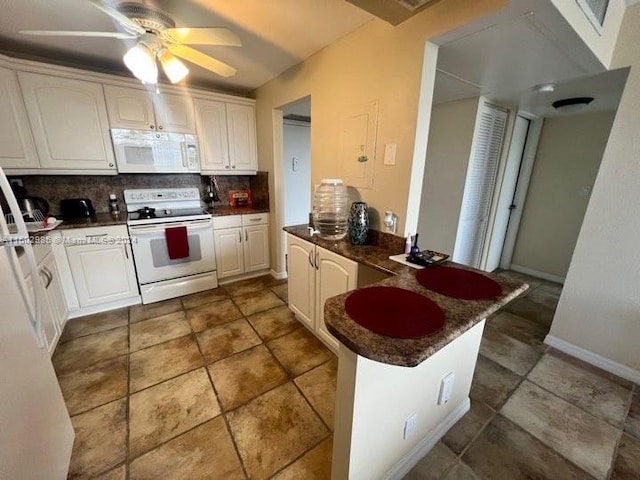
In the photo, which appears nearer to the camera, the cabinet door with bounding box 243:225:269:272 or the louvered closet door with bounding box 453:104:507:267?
the louvered closet door with bounding box 453:104:507:267

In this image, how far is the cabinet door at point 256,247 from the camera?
3.29m

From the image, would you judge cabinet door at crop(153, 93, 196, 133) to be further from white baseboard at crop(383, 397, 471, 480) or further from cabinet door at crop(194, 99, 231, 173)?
white baseboard at crop(383, 397, 471, 480)

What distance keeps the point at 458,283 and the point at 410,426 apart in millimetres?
711

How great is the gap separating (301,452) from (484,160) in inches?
124

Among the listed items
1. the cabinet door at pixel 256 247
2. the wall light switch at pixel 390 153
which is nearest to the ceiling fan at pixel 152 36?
the wall light switch at pixel 390 153

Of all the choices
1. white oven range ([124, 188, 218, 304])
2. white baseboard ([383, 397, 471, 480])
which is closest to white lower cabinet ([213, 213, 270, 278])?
white oven range ([124, 188, 218, 304])

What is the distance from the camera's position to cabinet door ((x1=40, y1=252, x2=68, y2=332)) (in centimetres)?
202

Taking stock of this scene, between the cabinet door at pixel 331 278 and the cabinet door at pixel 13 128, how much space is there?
2.68m

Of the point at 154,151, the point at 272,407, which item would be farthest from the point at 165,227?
the point at 272,407

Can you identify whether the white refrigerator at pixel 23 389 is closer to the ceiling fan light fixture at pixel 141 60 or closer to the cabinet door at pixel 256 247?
the ceiling fan light fixture at pixel 141 60

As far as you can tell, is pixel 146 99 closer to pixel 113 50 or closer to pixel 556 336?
pixel 113 50

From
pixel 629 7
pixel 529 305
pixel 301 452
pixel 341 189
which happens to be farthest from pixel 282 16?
pixel 529 305

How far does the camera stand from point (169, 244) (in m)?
2.66

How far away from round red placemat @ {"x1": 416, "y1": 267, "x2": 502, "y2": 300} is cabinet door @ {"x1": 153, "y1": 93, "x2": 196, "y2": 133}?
294 cm
